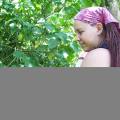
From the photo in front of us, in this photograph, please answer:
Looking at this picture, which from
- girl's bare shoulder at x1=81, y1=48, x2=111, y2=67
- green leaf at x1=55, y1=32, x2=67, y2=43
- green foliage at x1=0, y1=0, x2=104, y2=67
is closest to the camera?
girl's bare shoulder at x1=81, y1=48, x2=111, y2=67

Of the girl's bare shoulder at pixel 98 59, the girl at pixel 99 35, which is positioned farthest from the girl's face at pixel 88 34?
the girl's bare shoulder at pixel 98 59

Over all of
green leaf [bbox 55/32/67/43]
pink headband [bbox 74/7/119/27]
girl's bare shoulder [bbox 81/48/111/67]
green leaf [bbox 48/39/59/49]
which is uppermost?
pink headband [bbox 74/7/119/27]

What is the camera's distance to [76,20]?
4.55 ft

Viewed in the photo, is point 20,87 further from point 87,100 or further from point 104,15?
point 104,15

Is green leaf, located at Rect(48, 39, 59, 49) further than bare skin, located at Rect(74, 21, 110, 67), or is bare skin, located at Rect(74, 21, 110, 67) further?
green leaf, located at Rect(48, 39, 59, 49)

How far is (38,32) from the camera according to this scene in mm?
2607

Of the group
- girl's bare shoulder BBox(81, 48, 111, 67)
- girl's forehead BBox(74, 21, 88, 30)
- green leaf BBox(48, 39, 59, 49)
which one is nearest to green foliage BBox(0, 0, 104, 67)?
green leaf BBox(48, 39, 59, 49)

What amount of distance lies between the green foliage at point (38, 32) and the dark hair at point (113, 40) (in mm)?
1019

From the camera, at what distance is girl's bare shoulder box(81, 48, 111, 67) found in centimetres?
118

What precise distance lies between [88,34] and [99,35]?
0.04 meters

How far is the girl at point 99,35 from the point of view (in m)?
1.21

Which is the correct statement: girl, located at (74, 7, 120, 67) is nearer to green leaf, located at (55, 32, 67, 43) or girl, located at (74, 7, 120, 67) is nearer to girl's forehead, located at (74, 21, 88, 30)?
girl's forehead, located at (74, 21, 88, 30)

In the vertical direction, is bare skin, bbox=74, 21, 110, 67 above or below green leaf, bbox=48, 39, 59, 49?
above

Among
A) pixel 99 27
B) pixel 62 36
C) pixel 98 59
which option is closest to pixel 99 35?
pixel 99 27
